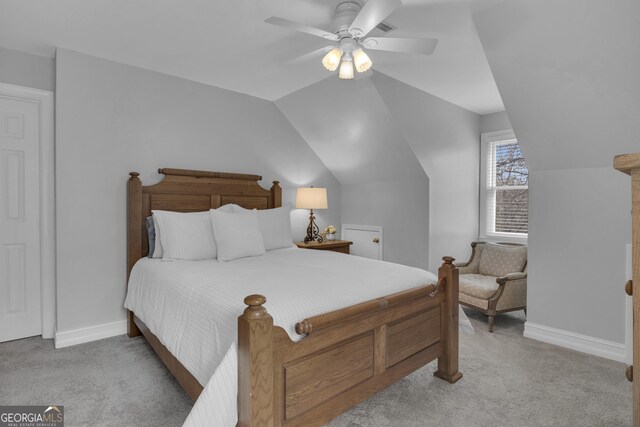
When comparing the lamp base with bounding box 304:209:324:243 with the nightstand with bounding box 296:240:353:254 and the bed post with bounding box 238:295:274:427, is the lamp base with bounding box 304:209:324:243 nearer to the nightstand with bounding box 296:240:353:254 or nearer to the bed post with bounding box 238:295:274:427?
the nightstand with bounding box 296:240:353:254

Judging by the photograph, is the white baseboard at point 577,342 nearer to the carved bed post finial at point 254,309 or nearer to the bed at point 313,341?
the bed at point 313,341

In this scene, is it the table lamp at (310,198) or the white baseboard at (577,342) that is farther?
the table lamp at (310,198)

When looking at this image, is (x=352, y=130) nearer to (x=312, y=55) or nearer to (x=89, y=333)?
(x=312, y=55)

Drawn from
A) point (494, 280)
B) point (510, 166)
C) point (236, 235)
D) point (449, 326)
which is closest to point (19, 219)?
point (236, 235)

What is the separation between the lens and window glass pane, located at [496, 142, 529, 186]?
4191mm

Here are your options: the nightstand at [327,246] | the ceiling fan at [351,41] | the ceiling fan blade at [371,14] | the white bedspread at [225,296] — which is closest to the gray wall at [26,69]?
the white bedspread at [225,296]

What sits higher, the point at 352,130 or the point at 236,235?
the point at 352,130

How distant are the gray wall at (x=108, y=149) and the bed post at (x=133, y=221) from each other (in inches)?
2.9

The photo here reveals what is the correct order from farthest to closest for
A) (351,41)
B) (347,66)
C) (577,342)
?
(577,342)
(347,66)
(351,41)

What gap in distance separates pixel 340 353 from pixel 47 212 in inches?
110

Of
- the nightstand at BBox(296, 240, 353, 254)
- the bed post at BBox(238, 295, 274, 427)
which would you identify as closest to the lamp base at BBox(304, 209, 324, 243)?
the nightstand at BBox(296, 240, 353, 254)

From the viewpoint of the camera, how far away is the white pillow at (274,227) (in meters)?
3.42

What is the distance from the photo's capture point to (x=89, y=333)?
9.50ft

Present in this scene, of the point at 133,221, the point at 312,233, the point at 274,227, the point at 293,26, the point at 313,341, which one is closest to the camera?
the point at 313,341
